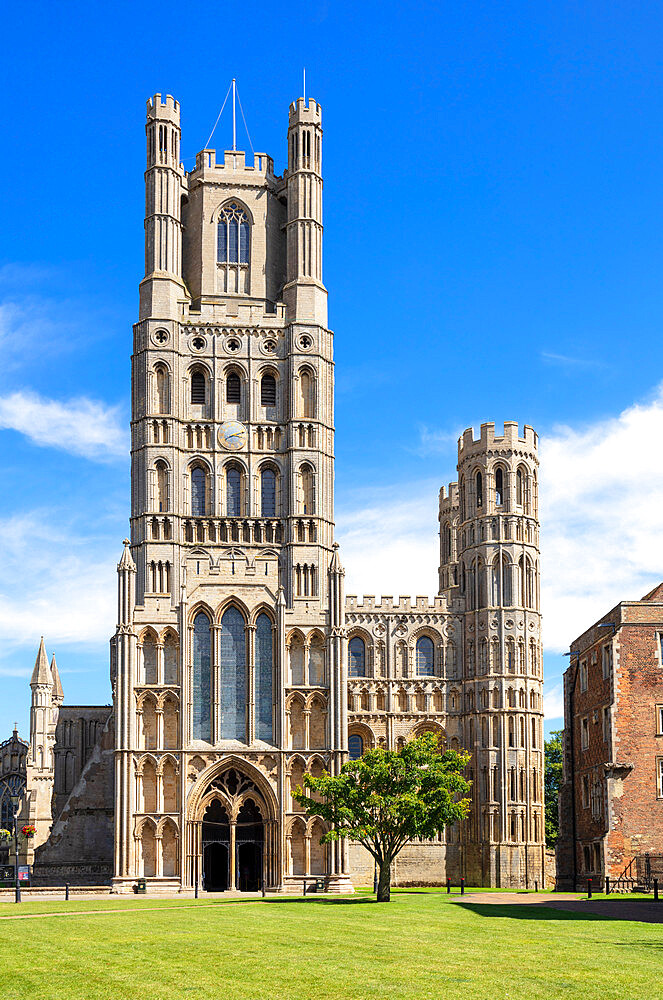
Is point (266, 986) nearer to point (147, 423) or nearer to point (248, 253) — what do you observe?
point (147, 423)

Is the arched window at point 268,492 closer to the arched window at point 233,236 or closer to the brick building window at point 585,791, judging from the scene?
the arched window at point 233,236

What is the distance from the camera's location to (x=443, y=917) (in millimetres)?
44031

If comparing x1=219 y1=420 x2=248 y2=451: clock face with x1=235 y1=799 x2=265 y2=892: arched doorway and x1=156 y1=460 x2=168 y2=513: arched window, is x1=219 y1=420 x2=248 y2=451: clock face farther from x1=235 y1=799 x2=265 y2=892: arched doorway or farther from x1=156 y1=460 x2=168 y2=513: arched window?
x1=235 y1=799 x2=265 y2=892: arched doorway

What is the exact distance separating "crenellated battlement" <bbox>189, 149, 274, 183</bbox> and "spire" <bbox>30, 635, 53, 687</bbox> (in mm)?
43940

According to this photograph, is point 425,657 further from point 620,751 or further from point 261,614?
point 620,751

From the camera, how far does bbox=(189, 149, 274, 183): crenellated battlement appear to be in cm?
8662

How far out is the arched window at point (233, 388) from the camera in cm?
8044

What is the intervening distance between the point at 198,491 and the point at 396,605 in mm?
19059

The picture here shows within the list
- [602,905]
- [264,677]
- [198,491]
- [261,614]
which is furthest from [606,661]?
[198,491]

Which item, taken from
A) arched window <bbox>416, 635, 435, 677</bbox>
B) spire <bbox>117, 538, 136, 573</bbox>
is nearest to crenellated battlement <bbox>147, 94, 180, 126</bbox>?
spire <bbox>117, 538, 136, 573</bbox>

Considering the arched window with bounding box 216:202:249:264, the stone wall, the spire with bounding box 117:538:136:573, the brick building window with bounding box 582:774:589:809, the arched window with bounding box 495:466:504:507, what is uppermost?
the arched window with bounding box 216:202:249:264

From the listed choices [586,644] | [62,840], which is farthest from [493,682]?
[62,840]

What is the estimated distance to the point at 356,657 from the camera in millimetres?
90312

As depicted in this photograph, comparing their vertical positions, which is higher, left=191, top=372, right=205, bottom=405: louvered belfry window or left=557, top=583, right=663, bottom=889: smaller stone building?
left=191, top=372, right=205, bottom=405: louvered belfry window
